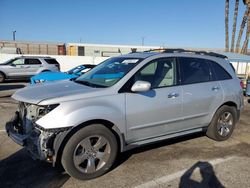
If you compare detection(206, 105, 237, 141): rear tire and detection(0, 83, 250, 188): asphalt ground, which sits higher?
detection(206, 105, 237, 141): rear tire

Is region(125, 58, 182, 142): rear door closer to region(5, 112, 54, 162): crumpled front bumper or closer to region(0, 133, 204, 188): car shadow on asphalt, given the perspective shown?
region(0, 133, 204, 188): car shadow on asphalt

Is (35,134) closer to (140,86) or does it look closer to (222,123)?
(140,86)

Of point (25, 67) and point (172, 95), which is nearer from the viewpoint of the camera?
point (172, 95)

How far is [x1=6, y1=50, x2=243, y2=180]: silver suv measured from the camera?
3301mm

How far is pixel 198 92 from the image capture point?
4.55 m

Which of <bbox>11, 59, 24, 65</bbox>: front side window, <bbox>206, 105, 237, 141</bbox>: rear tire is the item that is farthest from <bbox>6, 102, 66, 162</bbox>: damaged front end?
<bbox>11, 59, 24, 65</bbox>: front side window

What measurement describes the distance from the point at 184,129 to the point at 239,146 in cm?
134

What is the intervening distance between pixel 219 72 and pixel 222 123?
1037 mm

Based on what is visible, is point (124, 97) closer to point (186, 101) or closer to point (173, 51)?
point (186, 101)

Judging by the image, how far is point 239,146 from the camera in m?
5.00

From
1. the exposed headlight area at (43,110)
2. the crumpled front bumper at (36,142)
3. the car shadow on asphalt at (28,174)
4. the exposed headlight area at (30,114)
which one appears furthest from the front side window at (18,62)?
the exposed headlight area at (43,110)

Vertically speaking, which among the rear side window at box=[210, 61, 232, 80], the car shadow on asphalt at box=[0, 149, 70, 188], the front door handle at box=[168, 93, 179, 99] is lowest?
the car shadow on asphalt at box=[0, 149, 70, 188]

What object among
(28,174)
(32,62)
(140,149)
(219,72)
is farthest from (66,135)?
(32,62)

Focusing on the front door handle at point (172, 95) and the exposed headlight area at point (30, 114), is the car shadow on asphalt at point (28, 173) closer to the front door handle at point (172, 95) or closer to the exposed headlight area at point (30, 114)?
the exposed headlight area at point (30, 114)
